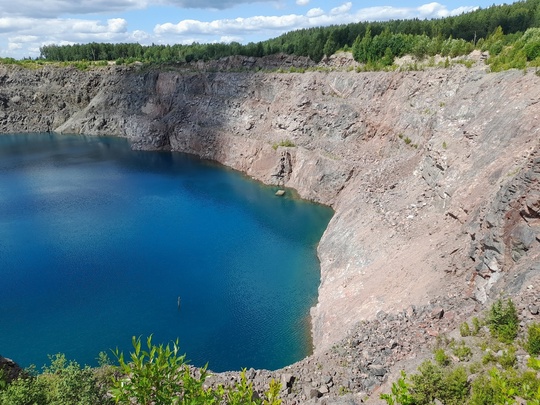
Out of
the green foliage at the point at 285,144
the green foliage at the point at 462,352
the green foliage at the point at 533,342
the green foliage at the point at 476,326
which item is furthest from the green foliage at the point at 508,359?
the green foliage at the point at 285,144

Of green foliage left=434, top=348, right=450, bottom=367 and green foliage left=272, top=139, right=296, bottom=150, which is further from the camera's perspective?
green foliage left=272, top=139, right=296, bottom=150

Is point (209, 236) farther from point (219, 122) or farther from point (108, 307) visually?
point (219, 122)

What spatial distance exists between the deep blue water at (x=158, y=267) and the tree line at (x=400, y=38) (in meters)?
28.6

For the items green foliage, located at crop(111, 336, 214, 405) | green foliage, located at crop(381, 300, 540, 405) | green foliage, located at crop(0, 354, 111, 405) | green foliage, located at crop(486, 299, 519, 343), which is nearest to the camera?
green foliage, located at crop(111, 336, 214, 405)

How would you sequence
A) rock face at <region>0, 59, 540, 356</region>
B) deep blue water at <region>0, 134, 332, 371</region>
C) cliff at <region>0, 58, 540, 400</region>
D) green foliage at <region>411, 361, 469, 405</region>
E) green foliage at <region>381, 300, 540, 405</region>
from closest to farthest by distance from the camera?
green foliage at <region>381, 300, 540, 405</region>
green foliage at <region>411, 361, 469, 405</region>
cliff at <region>0, 58, 540, 400</region>
rock face at <region>0, 59, 540, 356</region>
deep blue water at <region>0, 134, 332, 371</region>

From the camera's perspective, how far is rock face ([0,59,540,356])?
2356 cm

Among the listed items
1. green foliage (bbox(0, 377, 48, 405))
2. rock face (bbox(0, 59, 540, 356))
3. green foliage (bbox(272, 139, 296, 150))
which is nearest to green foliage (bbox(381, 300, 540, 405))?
rock face (bbox(0, 59, 540, 356))

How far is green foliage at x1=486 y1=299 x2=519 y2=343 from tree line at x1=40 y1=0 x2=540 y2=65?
3800 cm

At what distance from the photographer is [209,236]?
150 feet

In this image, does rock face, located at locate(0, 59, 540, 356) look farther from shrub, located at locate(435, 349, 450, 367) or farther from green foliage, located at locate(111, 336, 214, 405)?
green foliage, located at locate(111, 336, 214, 405)

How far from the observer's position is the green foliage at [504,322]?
16.0 m

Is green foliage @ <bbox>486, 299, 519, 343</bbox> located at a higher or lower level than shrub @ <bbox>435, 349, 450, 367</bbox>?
higher

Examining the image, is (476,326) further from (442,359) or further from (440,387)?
(440,387)

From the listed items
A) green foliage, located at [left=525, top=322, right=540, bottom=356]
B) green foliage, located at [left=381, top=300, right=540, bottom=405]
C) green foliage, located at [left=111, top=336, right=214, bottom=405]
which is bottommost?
green foliage, located at [left=381, top=300, right=540, bottom=405]
